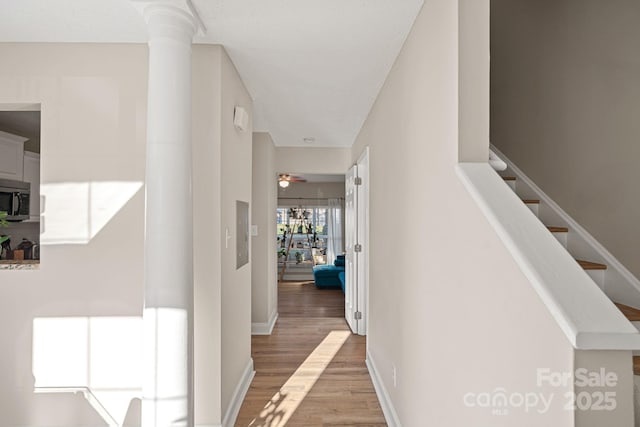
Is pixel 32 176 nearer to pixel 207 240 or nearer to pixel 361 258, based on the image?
pixel 207 240

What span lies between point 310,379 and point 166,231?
213cm

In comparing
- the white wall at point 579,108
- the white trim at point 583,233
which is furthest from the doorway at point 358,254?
the white trim at point 583,233

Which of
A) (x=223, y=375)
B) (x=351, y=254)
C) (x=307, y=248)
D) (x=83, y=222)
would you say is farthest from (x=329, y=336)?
(x=307, y=248)

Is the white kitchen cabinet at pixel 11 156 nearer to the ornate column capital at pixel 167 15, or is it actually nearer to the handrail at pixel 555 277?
the ornate column capital at pixel 167 15

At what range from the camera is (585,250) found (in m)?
2.08

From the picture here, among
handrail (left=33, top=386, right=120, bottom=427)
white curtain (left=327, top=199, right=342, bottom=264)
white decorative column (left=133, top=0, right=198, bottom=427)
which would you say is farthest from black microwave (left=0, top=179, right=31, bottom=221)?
white curtain (left=327, top=199, right=342, bottom=264)

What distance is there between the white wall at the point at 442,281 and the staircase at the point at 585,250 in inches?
15.4

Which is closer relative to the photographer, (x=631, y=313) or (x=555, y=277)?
(x=555, y=277)

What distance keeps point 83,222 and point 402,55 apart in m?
2.29

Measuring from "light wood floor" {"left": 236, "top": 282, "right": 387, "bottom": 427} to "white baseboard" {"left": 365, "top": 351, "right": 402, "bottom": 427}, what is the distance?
49mm

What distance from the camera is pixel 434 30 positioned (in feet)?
5.53

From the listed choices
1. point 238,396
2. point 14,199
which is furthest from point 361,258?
point 14,199

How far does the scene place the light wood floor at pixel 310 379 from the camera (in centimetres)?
260

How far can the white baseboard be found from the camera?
2.41 metres
